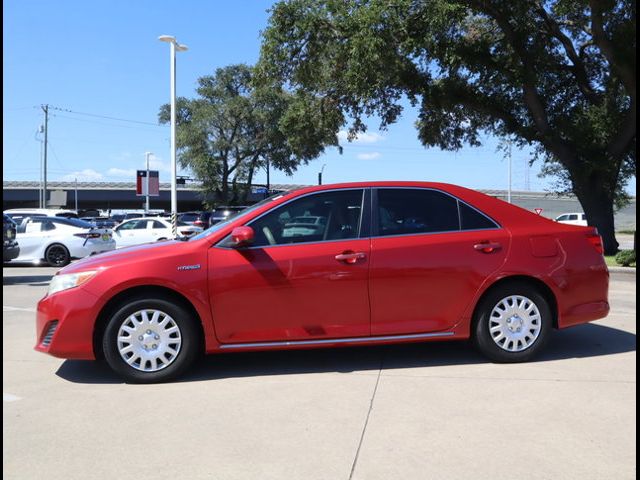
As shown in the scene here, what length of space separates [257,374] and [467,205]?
8.02 feet

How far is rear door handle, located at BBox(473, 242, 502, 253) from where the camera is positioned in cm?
→ 542

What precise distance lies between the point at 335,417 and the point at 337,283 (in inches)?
50.4

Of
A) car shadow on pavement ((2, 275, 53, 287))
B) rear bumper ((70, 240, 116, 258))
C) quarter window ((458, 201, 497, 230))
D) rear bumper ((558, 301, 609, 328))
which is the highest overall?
quarter window ((458, 201, 497, 230))

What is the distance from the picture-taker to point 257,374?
5352 millimetres

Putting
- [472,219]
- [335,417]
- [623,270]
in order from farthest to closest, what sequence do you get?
[623,270] < [472,219] < [335,417]

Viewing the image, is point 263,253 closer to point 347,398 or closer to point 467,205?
point 347,398

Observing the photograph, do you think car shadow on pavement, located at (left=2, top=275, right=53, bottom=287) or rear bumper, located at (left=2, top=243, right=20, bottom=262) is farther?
rear bumper, located at (left=2, top=243, right=20, bottom=262)

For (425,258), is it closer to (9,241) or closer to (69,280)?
(69,280)

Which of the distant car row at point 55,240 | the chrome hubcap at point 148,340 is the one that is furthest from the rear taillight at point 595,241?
the distant car row at point 55,240

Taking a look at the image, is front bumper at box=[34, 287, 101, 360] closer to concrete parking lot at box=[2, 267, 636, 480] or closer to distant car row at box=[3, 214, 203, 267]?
concrete parking lot at box=[2, 267, 636, 480]

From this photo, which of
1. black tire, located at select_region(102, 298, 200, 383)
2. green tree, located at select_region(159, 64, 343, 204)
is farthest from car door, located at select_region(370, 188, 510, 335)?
green tree, located at select_region(159, 64, 343, 204)

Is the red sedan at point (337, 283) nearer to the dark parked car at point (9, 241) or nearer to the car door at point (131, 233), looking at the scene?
the dark parked car at point (9, 241)

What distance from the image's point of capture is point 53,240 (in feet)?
55.0

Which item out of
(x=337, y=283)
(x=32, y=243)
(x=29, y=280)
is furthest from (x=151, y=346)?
(x=32, y=243)
